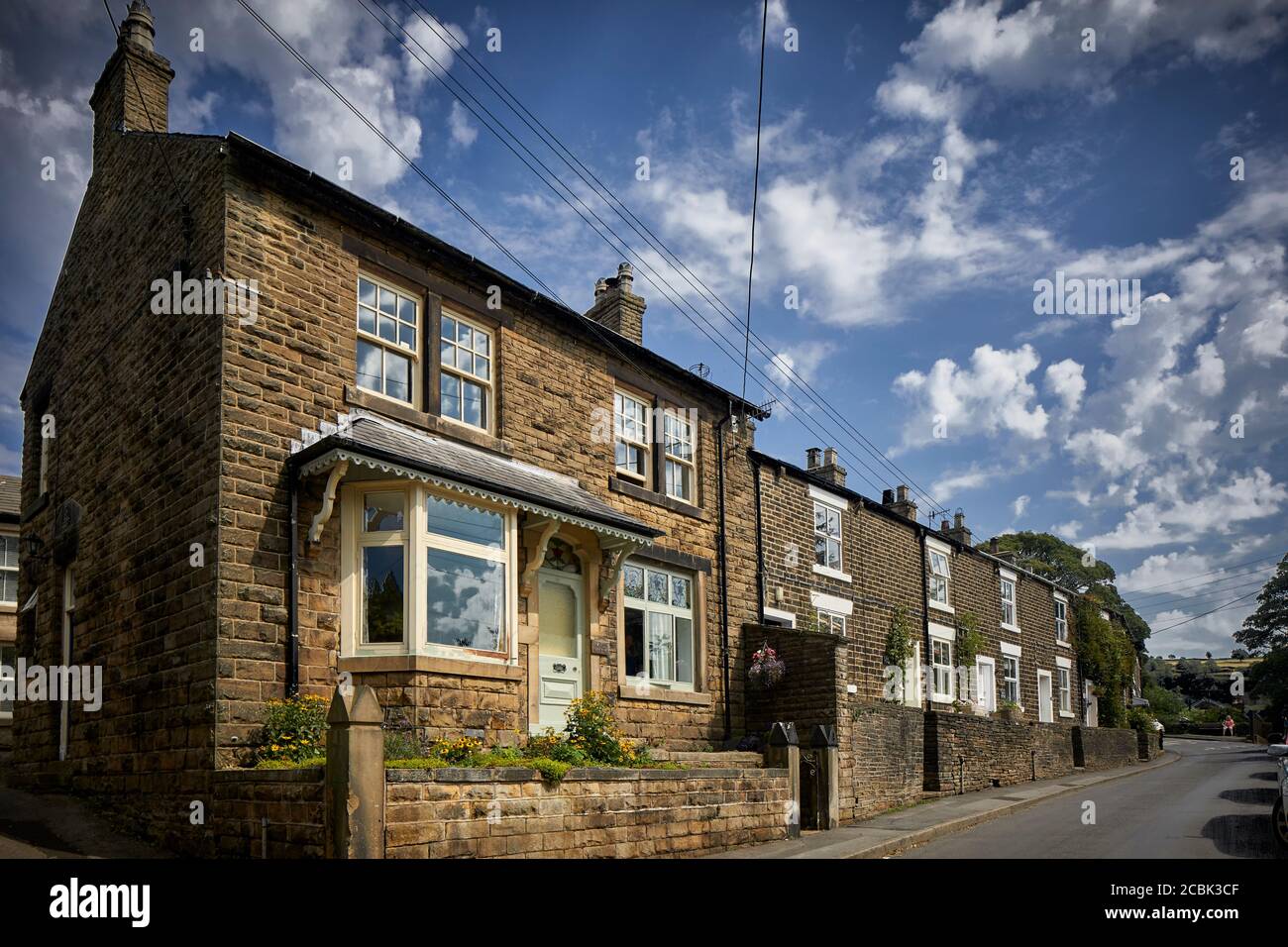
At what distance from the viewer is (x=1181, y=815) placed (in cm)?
1627

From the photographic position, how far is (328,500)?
1131 centimetres

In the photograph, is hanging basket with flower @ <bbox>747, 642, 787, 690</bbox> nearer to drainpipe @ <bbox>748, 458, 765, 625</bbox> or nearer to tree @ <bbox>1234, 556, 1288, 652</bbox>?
drainpipe @ <bbox>748, 458, 765, 625</bbox>

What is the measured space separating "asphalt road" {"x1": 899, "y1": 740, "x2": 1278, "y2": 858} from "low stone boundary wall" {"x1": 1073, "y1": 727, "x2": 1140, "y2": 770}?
19.8ft

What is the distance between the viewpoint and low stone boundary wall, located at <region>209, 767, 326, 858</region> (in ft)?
29.6

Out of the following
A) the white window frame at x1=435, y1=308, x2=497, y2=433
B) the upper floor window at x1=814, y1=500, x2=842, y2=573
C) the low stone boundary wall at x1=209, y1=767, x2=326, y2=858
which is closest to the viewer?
the low stone boundary wall at x1=209, y1=767, x2=326, y2=858

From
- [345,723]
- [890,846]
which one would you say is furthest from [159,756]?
[890,846]

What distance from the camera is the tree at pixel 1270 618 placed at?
184 feet

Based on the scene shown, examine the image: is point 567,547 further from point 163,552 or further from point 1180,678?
point 1180,678

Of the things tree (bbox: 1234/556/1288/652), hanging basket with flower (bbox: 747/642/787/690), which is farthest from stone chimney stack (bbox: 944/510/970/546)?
tree (bbox: 1234/556/1288/652)

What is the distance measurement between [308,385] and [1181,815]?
14.7 metres

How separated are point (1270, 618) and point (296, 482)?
60499mm

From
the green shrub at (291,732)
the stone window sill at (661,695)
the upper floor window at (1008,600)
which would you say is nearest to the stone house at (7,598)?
the stone window sill at (661,695)

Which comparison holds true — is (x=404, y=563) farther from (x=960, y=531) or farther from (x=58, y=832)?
(x=960, y=531)

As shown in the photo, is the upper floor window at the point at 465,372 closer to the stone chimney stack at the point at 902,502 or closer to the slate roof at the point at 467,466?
the slate roof at the point at 467,466
